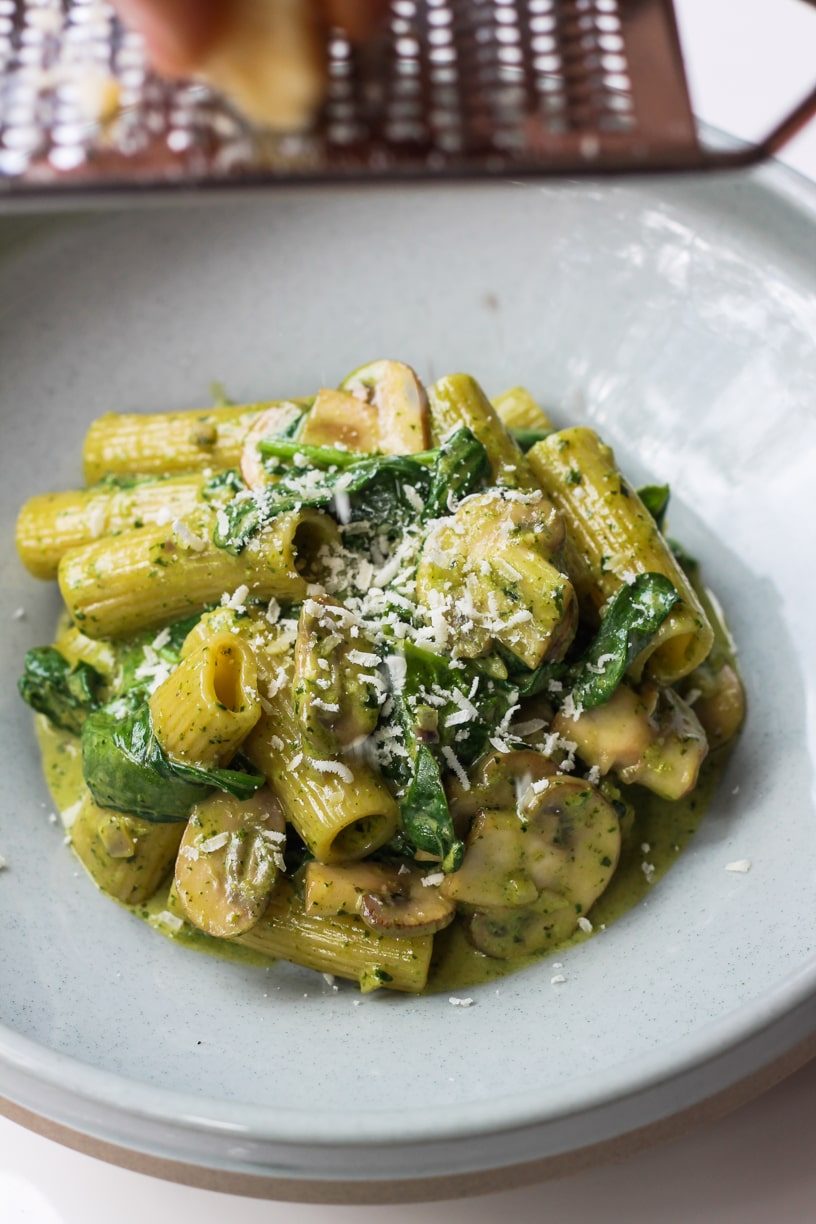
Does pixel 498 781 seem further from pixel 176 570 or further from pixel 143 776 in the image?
pixel 176 570

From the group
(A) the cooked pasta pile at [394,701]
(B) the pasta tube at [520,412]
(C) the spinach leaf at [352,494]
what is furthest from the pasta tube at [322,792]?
(B) the pasta tube at [520,412]

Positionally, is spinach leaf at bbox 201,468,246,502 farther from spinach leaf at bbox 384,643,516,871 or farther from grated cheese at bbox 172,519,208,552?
spinach leaf at bbox 384,643,516,871

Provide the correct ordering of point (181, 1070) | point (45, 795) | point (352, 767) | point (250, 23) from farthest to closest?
1. point (45, 795)
2. point (352, 767)
3. point (181, 1070)
4. point (250, 23)

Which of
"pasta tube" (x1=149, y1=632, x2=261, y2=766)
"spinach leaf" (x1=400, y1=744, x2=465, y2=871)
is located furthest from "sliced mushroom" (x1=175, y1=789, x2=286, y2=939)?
"spinach leaf" (x1=400, y1=744, x2=465, y2=871)

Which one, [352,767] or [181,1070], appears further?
[352,767]

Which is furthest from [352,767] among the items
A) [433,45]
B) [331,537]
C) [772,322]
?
[772,322]

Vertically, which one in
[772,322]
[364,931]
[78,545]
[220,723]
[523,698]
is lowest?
[78,545]

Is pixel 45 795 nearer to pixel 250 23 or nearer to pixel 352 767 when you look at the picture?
pixel 352 767
